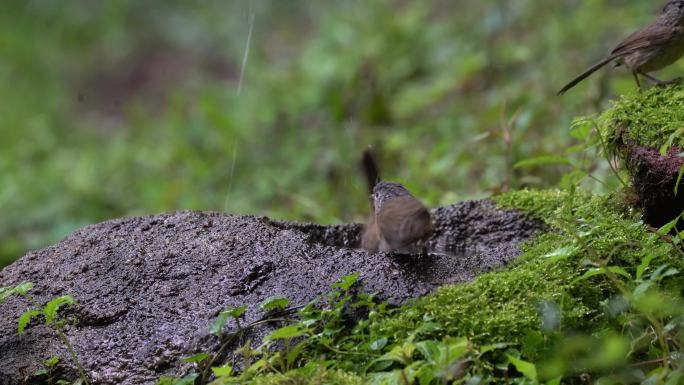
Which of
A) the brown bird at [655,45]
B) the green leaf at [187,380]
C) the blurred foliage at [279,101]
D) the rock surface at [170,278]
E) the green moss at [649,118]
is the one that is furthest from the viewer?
the blurred foliage at [279,101]

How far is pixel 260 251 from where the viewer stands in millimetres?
3549

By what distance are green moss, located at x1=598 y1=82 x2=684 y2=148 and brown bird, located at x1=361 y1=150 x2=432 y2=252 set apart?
93cm

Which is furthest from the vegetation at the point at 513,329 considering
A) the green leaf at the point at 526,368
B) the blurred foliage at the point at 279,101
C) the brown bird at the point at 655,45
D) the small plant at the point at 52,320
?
the blurred foliage at the point at 279,101

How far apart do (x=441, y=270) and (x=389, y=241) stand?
0.30 meters

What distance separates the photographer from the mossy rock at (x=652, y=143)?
3.37m

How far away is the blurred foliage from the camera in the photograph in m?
7.71

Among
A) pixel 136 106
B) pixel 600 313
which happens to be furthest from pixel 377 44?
pixel 600 313

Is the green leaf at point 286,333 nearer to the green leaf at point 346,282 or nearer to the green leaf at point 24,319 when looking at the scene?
the green leaf at point 346,282

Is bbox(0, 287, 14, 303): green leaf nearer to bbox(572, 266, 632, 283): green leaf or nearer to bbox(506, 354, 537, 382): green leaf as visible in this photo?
bbox(506, 354, 537, 382): green leaf

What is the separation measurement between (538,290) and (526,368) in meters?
→ 0.55

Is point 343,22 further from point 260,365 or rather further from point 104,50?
point 260,365

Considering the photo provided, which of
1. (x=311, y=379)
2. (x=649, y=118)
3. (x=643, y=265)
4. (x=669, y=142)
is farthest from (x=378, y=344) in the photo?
(x=649, y=118)

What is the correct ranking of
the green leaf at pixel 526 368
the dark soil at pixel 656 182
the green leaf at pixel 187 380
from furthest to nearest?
1. the dark soil at pixel 656 182
2. the green leaf at pixel 187 380
3. the green leaf at pixel 526 368

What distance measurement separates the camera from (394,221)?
11.8ft
